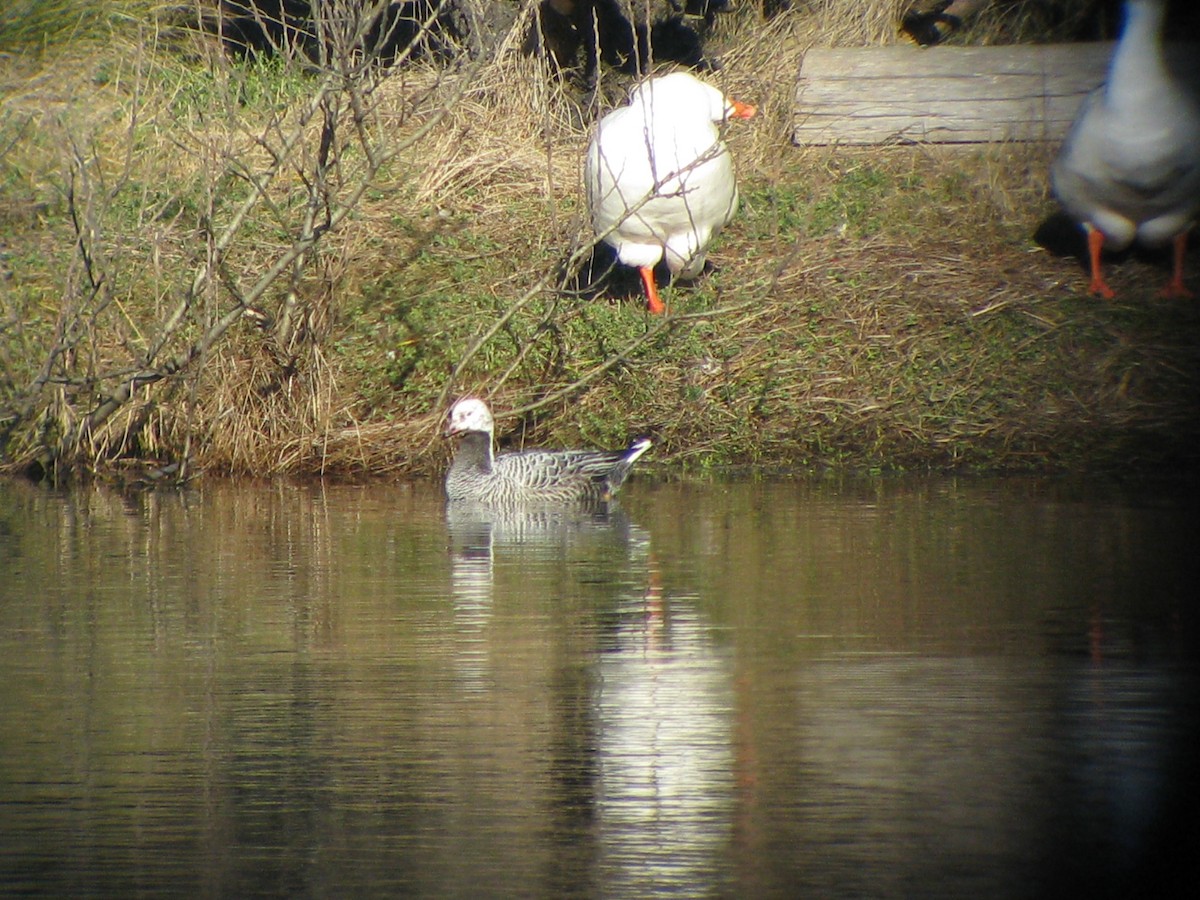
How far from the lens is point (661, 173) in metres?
9.05

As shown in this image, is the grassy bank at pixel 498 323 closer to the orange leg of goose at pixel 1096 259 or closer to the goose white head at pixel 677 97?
the orange leg of goose at pixel 1096 259

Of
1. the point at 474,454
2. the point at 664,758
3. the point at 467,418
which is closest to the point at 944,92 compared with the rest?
the point at 467,418

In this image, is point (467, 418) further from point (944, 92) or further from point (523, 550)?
point (944, 92)

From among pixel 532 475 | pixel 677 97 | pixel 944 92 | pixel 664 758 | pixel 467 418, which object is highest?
pixel 944 92

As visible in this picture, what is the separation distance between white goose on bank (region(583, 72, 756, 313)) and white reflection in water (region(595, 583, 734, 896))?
179 inches

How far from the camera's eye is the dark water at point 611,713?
314 cm

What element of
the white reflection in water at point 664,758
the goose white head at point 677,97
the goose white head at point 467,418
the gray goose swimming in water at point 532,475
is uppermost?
the goose white head at point 677,97

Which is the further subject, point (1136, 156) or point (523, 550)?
point (1136, 156)

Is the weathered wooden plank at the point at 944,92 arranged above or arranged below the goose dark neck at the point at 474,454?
above

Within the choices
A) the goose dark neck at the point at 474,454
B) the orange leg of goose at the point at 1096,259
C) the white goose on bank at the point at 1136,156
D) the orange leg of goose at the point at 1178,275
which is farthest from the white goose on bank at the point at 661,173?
the orange leg of goose at the point at 1178,275

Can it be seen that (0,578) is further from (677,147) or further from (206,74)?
(206,74)

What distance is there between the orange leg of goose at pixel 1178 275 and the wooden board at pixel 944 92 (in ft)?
7.88

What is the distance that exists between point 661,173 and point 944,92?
12.7ft

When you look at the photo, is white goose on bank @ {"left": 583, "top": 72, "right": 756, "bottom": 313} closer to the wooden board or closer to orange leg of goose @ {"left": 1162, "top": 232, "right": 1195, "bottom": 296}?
orange leg of goose @ {"left": 1162, "top": 232, "right": 1195, "bottom": 296}
